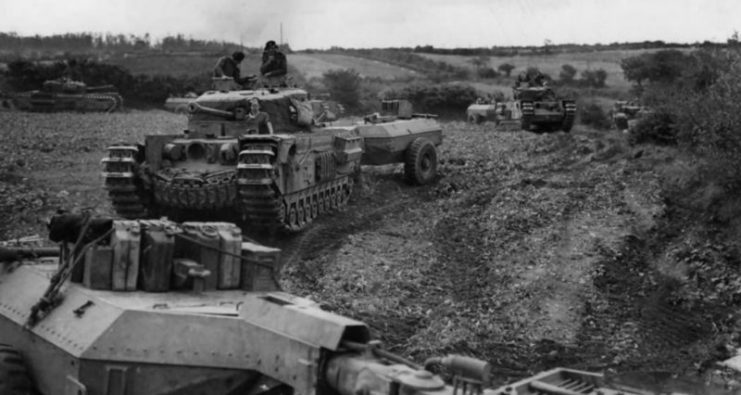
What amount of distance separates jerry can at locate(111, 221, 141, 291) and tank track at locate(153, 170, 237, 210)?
7462mm

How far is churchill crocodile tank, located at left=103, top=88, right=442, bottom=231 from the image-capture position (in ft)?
48.0

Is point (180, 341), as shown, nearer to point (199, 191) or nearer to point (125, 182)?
point (199, 191)

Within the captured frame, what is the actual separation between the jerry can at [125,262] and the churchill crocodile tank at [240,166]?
7.11m

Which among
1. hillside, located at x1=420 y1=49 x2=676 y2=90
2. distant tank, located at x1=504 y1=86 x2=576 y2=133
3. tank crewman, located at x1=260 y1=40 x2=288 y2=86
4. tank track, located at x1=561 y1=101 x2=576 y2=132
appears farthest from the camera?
hillside, located at x1=420 y1=49 x2=676 y2=90

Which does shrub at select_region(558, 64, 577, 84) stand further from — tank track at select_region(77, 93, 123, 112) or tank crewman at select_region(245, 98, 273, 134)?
tank crewman at select_region(245, 98, 273, 134)

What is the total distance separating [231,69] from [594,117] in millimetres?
27141

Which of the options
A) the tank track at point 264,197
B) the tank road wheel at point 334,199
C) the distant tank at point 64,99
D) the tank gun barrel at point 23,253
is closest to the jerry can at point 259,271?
the tank gun barrel at point 23,253

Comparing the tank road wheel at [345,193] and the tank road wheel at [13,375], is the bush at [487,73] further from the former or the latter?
the tank road wheel at [13,375]

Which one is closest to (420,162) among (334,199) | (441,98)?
(334,199)

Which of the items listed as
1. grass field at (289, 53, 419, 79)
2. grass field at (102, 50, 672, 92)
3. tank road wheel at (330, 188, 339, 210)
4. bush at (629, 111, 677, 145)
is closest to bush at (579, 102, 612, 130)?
bush at (629, 111, 677, 145)

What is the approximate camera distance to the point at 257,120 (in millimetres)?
16578

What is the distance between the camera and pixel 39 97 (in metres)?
44.1

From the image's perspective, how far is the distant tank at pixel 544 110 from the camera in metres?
34.6

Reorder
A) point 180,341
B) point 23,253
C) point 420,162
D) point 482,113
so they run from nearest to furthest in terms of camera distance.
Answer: point 180,341
point 23,253
point 420,162
point 482,113
